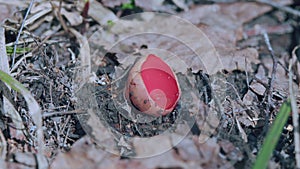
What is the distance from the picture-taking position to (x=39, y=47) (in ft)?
8.61

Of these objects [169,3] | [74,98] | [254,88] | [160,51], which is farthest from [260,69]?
[74,98]

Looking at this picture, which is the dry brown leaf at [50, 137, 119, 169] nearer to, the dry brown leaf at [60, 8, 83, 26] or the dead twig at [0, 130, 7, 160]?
the dead twig at [0, 130, 7, 160]

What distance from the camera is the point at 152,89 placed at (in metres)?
2.17

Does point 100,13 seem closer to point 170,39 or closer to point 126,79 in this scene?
point 170,39

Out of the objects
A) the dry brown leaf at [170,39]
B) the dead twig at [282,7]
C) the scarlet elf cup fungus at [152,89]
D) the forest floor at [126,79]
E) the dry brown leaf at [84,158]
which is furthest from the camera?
the dead twig at [282,7]

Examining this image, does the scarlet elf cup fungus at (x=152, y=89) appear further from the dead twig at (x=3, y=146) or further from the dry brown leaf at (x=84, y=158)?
the dead twig at (x=3, y=146)

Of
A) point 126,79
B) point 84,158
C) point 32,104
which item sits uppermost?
point 126,79

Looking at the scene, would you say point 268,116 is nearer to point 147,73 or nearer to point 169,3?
point 147,73

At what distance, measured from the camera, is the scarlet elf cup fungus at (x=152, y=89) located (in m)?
2.16

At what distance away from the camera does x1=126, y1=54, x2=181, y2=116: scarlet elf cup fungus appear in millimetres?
2164

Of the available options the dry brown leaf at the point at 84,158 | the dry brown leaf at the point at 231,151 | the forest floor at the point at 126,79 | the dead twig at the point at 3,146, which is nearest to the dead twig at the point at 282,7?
the forest floor at the point at 126,79

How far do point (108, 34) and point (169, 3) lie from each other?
0.57m

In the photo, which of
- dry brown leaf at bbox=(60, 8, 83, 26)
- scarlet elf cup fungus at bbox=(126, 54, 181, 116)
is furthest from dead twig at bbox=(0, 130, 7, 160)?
dry brown leaf at bbox=(60, 8, 83, 26)

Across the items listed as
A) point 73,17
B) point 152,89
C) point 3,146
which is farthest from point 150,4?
point 3,146
